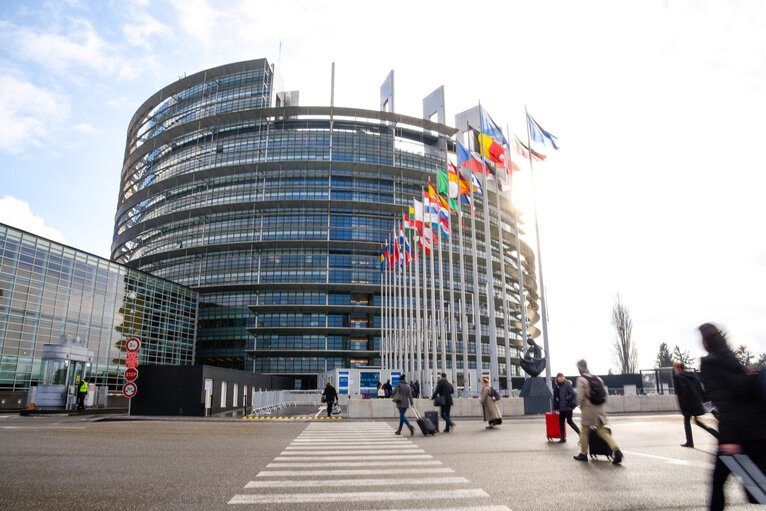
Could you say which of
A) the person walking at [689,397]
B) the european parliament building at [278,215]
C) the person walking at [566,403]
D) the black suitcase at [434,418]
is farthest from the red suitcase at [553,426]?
the european parliament building at [278,215]

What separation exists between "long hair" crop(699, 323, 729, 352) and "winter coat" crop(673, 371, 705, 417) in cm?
695

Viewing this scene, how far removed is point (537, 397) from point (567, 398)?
1269 cm

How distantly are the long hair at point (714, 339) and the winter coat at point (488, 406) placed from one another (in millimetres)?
11630

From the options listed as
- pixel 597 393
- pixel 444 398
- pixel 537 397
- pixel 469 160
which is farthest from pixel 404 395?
pixel 469 160

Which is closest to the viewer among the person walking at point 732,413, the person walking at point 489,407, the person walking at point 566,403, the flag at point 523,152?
the person walking at point 732,413

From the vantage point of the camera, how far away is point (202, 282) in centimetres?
6775

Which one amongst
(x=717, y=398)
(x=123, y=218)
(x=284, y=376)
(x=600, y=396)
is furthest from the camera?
(x=123, y=218)

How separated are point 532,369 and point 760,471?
67.5 ft

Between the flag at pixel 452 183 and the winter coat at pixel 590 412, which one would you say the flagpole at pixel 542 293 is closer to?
the flag at pixel 452 183

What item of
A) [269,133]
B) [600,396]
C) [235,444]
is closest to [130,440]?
[235,444]

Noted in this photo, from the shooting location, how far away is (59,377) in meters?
29.5

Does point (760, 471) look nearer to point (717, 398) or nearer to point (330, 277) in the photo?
point (717, 398)

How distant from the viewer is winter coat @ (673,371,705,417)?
1072cm

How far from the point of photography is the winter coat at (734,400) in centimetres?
433
